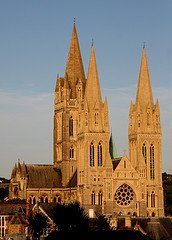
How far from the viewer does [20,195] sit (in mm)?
157625

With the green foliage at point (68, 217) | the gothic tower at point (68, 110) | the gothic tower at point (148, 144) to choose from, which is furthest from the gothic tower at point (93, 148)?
the green foliage at point (68, 217)

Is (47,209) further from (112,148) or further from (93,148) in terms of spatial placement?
(112,148)

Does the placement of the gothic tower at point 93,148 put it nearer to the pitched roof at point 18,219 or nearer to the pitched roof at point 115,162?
the pitched roof at point 115,162

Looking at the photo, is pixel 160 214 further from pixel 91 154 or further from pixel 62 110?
pixel 62 110

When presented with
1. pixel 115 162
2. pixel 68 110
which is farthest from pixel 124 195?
pixel 68 110

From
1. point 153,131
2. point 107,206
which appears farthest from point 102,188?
point 153,131

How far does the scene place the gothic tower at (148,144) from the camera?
490ft

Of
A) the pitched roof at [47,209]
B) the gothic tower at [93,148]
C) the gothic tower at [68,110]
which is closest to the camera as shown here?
the pitched roof at [47,209]

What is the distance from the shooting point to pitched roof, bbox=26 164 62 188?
160 meters

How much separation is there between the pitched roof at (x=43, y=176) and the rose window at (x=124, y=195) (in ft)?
49.3

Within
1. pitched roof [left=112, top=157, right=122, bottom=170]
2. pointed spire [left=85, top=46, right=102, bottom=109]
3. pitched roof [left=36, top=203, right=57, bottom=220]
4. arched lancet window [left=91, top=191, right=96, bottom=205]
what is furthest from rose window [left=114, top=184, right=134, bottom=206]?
pitched roof [left=36, top=203, right=57, bottom=220]

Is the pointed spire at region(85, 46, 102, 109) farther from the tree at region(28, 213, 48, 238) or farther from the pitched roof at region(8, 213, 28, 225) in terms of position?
the tree at region(28, 213, 48, 238)

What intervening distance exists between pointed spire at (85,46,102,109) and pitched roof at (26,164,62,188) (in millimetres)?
17749

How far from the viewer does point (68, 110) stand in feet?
527
